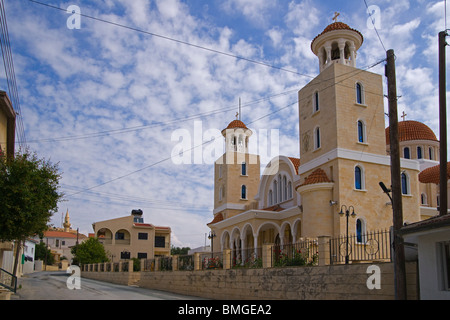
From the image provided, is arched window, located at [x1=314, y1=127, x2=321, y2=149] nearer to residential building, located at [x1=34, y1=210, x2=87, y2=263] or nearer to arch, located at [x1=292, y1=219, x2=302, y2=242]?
arch, located at [x1=292, y1=219, x2=302, y2=242]

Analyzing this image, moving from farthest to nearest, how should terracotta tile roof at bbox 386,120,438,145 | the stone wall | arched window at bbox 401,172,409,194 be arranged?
terracotta tile roof at bbox 386,120,438,145 → arched window at bbox 401,172,409,194 → the stone wall

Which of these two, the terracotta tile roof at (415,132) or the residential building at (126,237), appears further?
the residential building at (126,237)

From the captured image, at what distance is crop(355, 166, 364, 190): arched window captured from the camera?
23.1 m

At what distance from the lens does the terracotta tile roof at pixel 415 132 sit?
38.2 metres

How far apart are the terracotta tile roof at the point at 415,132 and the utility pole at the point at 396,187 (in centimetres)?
2646

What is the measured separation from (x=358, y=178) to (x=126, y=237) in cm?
4485

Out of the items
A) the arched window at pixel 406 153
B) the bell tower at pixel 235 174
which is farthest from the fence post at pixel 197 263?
the arched window at pixel 406 153

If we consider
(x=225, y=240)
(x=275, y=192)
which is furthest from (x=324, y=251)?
(x=225, y=240)

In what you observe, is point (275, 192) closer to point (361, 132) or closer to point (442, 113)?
point (361, 132)

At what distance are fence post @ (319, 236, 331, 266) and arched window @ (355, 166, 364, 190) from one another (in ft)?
29.1

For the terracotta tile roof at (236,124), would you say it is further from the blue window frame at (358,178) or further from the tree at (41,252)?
the tree at (41,252)

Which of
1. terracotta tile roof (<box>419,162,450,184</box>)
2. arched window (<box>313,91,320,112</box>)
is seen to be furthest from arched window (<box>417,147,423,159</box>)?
arched window (<box>313,91,320,112</box>)
